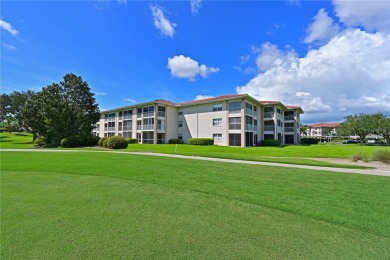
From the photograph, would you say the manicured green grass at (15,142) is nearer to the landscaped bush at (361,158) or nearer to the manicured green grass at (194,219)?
the manicured green grass at (194,219)

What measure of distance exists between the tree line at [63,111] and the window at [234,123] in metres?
26.2

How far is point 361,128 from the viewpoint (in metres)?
53.6

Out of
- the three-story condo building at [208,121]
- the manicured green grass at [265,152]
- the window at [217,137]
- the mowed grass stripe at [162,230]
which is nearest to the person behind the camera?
the mowed grass stripe at [162,230]

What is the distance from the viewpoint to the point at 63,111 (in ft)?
123

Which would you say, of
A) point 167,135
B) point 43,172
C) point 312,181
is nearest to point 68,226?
point 43,172

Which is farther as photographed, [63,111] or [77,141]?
[63,111]

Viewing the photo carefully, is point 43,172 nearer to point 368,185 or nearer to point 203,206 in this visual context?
point 203,206

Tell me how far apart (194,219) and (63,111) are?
40.8 metres

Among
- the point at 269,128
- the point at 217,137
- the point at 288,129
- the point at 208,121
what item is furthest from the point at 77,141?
the point at 288,129

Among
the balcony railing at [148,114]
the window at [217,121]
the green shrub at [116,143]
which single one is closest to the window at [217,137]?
the window at [217,121]

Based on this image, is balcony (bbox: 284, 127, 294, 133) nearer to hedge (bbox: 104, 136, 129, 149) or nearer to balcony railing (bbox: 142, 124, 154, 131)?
balcony railing (bbox: 142, 124, 154, 131)

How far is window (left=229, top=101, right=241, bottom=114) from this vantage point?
113 ft

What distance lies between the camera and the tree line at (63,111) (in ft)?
124

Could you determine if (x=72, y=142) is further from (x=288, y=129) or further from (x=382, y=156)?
(x=288, y=129)
